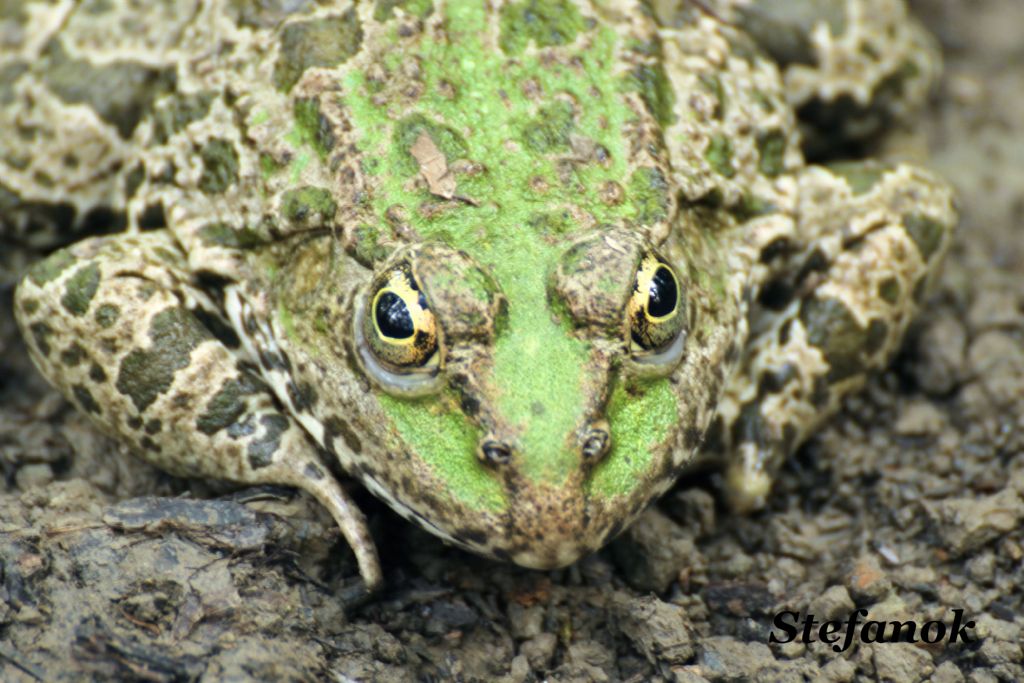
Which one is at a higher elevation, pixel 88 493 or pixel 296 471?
pixel 296 471

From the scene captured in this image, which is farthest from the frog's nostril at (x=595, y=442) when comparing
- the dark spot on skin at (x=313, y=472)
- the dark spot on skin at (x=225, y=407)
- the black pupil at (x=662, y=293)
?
the dark spot on skin at (x=225, y=407)

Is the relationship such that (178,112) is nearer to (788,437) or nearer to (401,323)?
(401,323)

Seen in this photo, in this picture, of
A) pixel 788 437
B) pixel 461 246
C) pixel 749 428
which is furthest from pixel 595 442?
pixel 788 437

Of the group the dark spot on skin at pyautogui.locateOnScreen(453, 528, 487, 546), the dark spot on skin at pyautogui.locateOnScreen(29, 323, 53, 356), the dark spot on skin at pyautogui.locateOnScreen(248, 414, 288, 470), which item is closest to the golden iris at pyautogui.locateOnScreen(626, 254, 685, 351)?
the dark spot on skin at pyautogui.locateOnScreen(453, 528, 487, 546)

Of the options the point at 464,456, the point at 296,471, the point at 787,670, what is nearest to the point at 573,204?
the point at 464,456

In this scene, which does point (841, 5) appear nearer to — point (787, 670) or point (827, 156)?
point (827, 156)

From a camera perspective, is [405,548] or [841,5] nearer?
[405,548]

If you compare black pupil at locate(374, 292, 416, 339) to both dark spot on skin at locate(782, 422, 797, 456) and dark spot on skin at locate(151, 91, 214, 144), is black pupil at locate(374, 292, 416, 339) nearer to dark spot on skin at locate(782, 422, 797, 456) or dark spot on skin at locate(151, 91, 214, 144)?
dark spot on skin at locate(151, 91, 214, 144)
